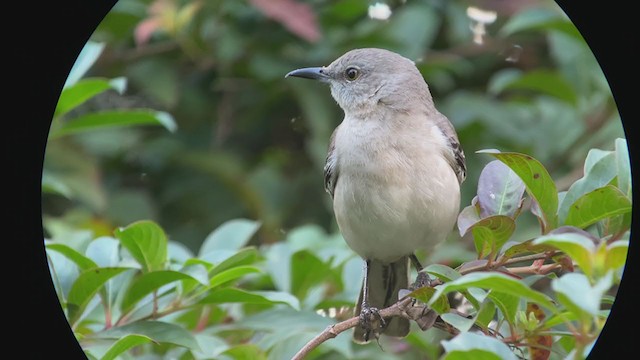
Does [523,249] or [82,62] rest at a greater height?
[82,62]

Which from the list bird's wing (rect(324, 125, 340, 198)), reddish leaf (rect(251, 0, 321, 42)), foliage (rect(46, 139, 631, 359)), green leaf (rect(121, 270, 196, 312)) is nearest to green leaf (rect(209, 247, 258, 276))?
foliage (rect(46, 139, 631, 359))

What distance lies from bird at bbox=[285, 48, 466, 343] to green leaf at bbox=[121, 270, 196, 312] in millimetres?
910

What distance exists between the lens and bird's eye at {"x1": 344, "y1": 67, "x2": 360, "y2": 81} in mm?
4480

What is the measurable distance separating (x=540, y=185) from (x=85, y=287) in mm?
1684

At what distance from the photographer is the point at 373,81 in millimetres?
4383

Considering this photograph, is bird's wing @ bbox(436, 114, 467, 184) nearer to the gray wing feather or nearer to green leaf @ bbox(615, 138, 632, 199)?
the gray wing feather

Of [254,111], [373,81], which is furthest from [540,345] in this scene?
[254,111]

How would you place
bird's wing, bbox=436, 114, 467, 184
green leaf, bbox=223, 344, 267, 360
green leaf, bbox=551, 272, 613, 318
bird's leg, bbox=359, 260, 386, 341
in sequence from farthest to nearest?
bird's wing, bbox=436, 114, 467, 184
bird's leg, bbox=359, 260, 386, 341
green leaf, bbox=223, 344, 267, 360
green leaf, bbox=551, 272, 613, 318

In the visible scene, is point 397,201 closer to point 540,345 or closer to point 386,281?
point 386,281

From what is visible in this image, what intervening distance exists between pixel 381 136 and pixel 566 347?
1.54m

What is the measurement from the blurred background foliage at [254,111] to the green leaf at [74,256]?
6.20 feet

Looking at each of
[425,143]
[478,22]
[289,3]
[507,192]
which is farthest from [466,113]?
[507,192]

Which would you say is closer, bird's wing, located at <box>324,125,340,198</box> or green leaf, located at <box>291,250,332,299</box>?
green leaf, located at <box>291,250,332,299</box>

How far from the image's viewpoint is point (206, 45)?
5547 millimetres
